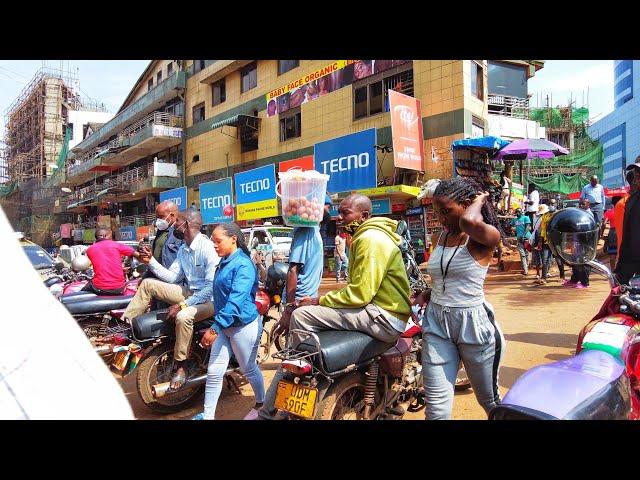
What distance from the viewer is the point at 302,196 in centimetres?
419

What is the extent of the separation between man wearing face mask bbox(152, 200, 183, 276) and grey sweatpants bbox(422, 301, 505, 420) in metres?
3.30

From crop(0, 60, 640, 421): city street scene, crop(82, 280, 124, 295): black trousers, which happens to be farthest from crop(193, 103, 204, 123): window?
crop(82, 280, 124, 295): black trousers

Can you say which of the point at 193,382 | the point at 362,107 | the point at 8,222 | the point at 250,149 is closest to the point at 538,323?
the point at 193,382

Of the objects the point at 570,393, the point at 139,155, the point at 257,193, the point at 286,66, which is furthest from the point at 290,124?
the point at 570,393

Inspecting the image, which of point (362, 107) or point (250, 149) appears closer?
point (362, 107)

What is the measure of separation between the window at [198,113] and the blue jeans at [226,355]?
24.1m

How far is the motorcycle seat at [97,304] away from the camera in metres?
4.82

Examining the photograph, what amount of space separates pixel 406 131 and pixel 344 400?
11952 mm

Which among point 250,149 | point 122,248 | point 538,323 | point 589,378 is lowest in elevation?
point 538,323

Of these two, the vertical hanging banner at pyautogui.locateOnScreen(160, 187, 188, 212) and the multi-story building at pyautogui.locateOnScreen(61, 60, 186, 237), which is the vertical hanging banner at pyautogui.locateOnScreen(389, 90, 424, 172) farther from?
the multi-story building at pyautogui.locateOnScreen(61, 60, 186, 237)

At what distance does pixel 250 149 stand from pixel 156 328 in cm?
1859

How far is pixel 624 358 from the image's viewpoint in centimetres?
214

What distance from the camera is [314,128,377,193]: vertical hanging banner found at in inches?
476
